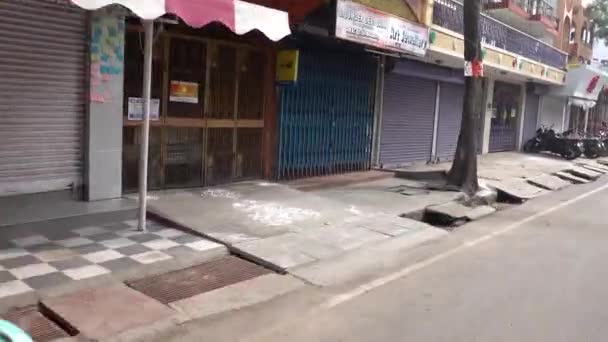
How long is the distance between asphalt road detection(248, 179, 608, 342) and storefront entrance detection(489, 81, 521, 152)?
14182 mm

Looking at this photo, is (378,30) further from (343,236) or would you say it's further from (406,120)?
(343,236)

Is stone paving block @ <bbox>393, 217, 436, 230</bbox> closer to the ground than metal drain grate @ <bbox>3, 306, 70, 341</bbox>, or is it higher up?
higher up

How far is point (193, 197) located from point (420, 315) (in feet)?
15.0

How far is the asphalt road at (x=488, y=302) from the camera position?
4.38 meters

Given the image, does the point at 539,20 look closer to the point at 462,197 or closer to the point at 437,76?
the point at 437,76

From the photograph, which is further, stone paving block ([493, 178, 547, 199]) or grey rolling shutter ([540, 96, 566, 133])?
grey rolling shutter ([540, 96, 566, 133])

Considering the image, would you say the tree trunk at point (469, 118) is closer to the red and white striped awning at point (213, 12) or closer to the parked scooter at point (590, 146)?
the red and white striped awning at point (213, 12)

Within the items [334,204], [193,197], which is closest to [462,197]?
[334,204]

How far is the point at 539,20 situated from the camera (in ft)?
71.3

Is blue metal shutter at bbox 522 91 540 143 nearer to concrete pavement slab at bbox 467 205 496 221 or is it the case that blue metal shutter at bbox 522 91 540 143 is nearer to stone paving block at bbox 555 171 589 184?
stone paving block at bbox 555 171 589 184

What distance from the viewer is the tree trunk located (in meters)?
10.7

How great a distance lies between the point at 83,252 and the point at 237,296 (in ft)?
5.88

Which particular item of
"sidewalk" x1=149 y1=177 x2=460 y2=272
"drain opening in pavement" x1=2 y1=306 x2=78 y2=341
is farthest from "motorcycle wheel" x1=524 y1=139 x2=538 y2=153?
"drain opening in pavement" x1=2 y1=306 x2=78 y2=341

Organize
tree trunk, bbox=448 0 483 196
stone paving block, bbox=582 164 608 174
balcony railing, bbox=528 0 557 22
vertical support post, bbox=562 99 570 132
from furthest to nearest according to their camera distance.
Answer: vertical support post, bbox=562 99 570 132 → balcony railing, bbox=528 0 557 22 → stone paving block, bbox=582 164 608 174 → tree trunk, bbox=448 0 483 196
